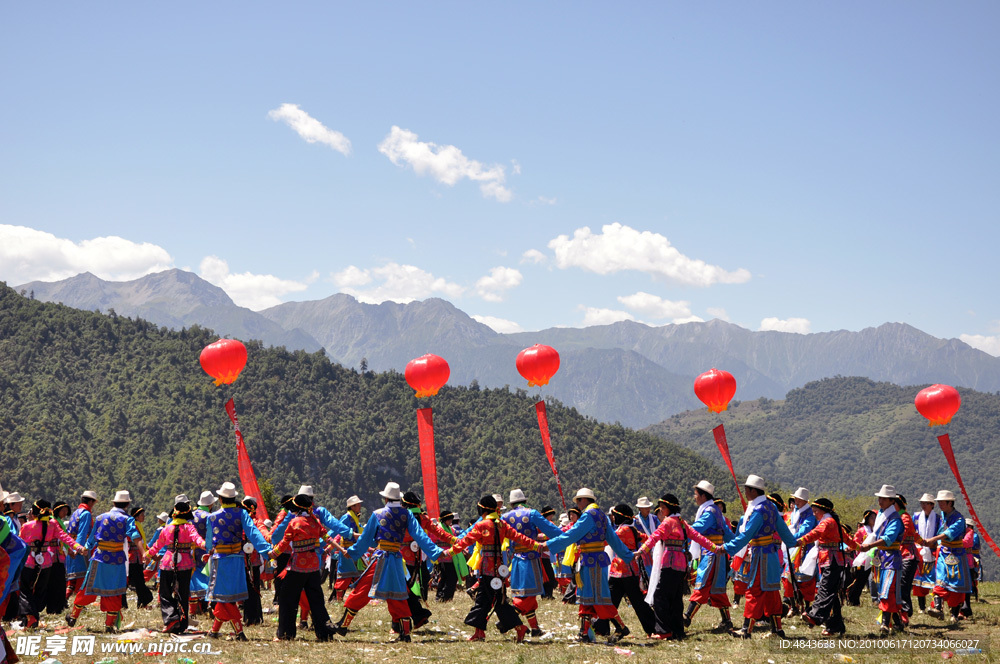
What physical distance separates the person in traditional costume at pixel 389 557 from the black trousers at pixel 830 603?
531 cm

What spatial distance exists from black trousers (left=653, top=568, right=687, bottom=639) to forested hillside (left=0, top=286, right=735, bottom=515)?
77701 millimetres

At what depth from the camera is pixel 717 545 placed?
12117 millimetres

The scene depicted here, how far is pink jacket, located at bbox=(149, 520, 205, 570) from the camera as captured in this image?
12797 millimetres

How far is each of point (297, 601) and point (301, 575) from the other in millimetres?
458

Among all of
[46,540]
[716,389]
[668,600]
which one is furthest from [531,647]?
[716,389]

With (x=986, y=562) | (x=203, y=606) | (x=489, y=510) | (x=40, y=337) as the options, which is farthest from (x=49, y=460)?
(x=986, y=562)

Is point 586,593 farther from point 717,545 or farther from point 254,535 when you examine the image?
point 254,535

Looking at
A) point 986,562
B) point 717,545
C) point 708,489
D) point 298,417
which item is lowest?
point 986,562

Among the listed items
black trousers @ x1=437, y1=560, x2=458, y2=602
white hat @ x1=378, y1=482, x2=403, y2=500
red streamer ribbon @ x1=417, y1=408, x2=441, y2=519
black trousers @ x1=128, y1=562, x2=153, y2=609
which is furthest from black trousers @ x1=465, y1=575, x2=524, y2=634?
red streamer ribbon @ x1=417, y1=408, x2=441, y2=519

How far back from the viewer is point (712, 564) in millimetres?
12609

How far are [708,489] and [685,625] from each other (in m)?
2.47

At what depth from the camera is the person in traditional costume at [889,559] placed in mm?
12094

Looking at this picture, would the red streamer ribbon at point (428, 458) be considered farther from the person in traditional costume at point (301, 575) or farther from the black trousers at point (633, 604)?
the black trousers at point (633, 604)

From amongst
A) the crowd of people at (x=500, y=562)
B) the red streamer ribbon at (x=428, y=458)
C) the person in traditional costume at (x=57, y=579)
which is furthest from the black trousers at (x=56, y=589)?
the red streamer ribbon at (x=428, y=458)
